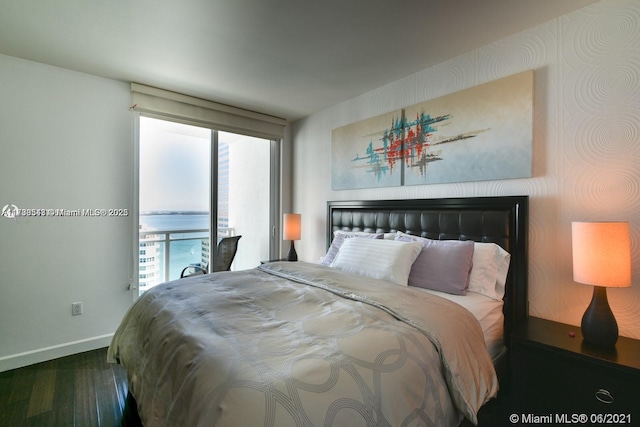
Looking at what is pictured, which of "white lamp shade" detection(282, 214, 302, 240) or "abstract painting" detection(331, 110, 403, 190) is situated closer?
"abstract painting" detection(331, 110, 403, 190)

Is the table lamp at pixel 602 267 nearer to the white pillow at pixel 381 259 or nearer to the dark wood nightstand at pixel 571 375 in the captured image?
the dark wood nightstand at pixel 571 375

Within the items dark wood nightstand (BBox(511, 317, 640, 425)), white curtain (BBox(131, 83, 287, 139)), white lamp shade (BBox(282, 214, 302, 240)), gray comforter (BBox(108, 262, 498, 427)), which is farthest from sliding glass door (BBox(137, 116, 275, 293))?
dark wood nightstand (BBox(511, 317, 640, 425))

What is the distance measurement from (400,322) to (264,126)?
10.7ft

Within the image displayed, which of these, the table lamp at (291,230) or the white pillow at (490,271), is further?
the table lamp at (291,230)

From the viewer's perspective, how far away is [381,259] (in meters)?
2.26

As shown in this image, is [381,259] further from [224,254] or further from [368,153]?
[224,254]

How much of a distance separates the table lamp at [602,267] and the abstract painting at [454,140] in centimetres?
64

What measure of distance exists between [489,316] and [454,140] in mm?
1379

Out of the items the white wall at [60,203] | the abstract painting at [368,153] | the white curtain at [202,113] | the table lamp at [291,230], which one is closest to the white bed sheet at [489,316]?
the abstract painting at [368,153]

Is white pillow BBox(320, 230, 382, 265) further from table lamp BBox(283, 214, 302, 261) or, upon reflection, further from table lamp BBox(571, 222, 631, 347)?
table lamp BBox(571, 222, 631, 347)

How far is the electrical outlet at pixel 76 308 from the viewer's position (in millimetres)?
2787

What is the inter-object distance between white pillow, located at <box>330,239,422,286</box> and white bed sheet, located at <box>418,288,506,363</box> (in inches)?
13.5

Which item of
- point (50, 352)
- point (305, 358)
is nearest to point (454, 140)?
point (305, 358)

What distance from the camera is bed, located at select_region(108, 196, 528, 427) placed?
96 cm
